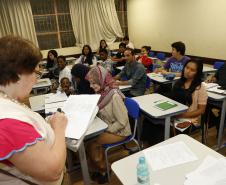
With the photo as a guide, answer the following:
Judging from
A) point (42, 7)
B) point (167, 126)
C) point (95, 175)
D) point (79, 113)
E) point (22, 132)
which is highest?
point (42, 7)

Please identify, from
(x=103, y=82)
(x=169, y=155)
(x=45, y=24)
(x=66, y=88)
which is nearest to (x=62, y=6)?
(x=45, y=24)

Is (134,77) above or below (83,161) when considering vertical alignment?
above

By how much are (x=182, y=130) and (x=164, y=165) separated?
1.05 m

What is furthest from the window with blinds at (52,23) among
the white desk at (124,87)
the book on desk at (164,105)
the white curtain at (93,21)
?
the book on desk at (164,105)

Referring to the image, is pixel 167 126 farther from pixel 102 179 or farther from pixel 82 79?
pixel 82 79

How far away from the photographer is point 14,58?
686mm

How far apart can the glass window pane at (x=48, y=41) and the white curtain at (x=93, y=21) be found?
2.44 ft

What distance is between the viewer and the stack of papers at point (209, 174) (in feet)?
3.21

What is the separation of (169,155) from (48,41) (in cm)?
657

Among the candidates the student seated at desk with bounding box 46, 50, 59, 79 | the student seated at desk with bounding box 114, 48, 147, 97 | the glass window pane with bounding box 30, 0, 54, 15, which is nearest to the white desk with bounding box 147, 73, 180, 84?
the student seated at desk with bounding box 114, 48, 147, 97

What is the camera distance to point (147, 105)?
227cm

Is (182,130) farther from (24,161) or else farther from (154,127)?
(24,161)

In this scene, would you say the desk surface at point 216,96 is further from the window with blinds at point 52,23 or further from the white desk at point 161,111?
the window with blinds at point 52,23

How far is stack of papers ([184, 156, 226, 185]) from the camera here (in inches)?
38.5
